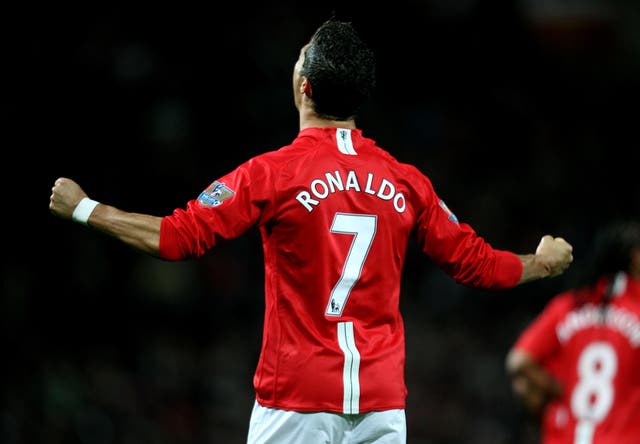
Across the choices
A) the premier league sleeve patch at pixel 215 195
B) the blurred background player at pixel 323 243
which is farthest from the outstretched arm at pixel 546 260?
the premier league sleeve patch at pixel 215 195

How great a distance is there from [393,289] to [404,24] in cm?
915

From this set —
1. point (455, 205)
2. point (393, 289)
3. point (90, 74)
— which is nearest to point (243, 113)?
point (90, 74)

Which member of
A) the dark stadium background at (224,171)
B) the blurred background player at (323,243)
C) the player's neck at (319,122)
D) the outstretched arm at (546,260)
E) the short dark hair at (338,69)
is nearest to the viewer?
the blurred background player at (323,243)

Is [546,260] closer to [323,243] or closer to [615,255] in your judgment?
[323,243]

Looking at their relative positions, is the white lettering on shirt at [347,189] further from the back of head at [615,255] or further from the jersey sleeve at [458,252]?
the back of head at [615,255]

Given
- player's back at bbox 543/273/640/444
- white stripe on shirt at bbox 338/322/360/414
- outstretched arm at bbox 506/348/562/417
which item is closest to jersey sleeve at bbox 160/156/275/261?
white stripe on shirt at bbox 338/322/360/414

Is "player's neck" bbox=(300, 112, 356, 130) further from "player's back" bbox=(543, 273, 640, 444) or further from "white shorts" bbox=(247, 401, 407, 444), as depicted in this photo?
"player's back" bbox=(543, 273, 640, 444)

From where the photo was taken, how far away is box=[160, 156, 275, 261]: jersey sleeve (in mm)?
3080

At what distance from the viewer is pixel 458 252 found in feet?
11.3

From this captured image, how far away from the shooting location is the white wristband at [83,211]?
3055mm

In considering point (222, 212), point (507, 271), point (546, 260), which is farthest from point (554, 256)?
point (222, 212)

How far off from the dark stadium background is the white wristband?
5.55 m

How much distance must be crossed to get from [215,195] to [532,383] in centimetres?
240

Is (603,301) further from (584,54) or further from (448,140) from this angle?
(584,54)
